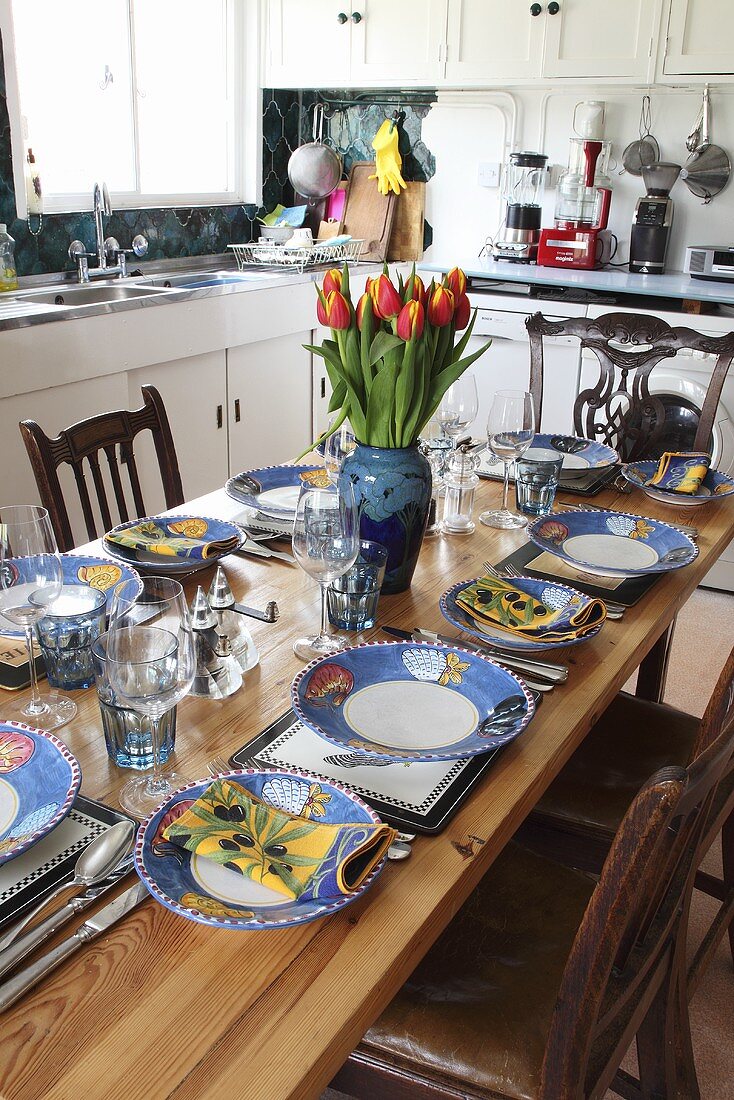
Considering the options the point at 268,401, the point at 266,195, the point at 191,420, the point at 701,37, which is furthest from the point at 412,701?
the point at 266,195

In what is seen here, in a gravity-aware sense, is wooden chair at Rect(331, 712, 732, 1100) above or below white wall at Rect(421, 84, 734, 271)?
below

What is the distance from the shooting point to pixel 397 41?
3775 millimetres

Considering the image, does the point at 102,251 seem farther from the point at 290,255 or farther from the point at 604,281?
the point at 604,281

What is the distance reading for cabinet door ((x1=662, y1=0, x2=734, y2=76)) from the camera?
321 cm

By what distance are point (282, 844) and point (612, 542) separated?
990 mm

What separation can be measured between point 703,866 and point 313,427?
247cm

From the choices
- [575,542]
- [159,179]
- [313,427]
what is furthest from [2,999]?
[159,179]

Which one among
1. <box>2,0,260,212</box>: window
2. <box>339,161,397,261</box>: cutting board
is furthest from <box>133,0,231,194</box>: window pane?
<box>339,161,397,261</box>: cutting board

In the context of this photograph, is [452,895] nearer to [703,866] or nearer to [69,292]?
[703,866]

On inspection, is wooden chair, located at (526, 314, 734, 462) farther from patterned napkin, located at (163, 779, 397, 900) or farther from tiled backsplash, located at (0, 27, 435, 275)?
tiled backsplash, located at (0, 27, 435, 275)

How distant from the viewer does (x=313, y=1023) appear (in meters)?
0.73

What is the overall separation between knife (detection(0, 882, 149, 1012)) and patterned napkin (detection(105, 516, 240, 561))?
712 mm

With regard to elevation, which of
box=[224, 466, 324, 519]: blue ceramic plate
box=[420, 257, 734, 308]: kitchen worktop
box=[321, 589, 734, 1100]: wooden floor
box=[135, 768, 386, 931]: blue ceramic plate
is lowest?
box=[321, 589, 734, 1100]: wooden floor

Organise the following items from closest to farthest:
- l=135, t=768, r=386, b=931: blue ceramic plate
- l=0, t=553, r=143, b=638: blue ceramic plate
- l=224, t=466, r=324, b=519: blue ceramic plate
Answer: l=135, t=768, r=386, b=931: blue ceramic plate, l=0, t=553, r=143, b=638: blue ceramic plate, l=224, t=466, r=324, b=519: blue ceramic plate
